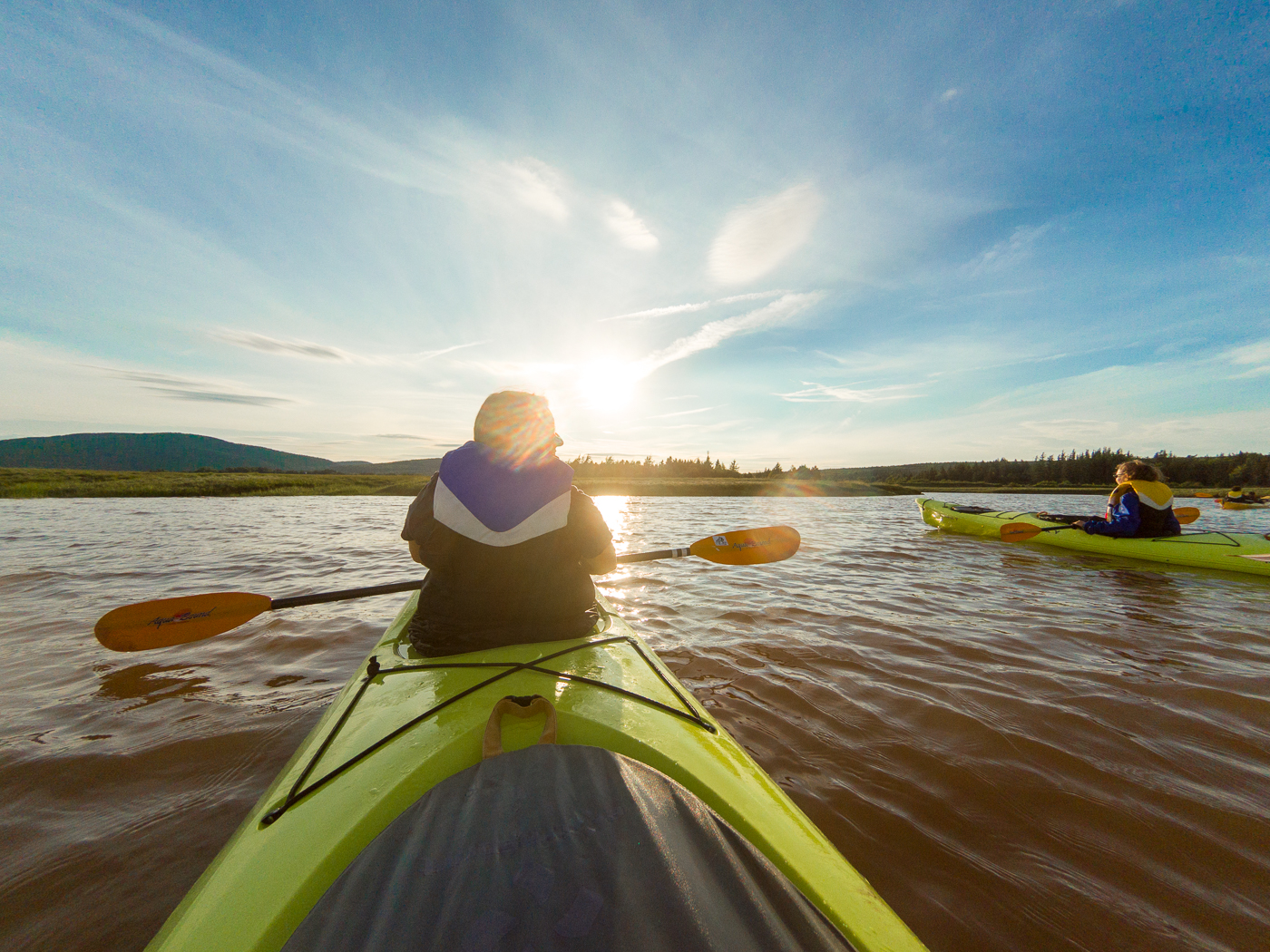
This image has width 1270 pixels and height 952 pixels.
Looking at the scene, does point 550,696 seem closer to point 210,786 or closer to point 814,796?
point 814,796

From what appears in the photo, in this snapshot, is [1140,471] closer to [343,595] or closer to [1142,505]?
[1142,505]

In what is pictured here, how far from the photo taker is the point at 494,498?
2783 millimetres

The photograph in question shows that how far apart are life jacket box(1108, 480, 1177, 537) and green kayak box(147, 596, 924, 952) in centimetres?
1203

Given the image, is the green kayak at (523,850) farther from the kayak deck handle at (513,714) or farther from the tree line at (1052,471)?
the tree line at (1052,471)

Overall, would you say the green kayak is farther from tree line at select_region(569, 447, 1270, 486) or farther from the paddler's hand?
tree line at select_region(569, 447, 1270, 486)

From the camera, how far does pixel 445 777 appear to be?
5.50 ft

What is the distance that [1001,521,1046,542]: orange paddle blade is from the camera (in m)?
10.7

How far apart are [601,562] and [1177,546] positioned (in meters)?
12.2

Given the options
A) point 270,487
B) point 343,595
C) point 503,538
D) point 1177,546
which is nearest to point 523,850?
point 503,538

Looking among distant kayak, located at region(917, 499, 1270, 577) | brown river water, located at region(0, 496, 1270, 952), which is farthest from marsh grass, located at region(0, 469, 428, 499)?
distant kayak, located at region(917, 499, 1270, 577)

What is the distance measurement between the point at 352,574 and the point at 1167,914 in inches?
363

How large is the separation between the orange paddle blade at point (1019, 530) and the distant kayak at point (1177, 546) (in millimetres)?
130

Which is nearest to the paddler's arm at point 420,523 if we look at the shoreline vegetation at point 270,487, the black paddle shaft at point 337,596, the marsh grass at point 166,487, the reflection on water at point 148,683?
the black paddle shaft at point 337,596

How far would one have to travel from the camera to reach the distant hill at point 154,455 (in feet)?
432
